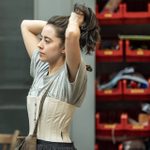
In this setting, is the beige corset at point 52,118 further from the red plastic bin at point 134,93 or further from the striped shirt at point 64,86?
the red plastic bin at point 134,93

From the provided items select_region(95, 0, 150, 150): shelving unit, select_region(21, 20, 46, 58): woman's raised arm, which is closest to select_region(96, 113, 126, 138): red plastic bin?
select_region(95, 0, 150, 150): shelving unit

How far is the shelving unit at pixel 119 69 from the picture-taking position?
8.90 ft

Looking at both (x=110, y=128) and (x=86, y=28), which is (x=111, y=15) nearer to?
(x=110, y=128)

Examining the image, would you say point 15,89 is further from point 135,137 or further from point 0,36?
point 135,137

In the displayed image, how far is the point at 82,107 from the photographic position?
2699mm

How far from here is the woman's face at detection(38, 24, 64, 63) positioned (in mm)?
1625

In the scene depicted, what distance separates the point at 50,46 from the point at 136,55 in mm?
1211

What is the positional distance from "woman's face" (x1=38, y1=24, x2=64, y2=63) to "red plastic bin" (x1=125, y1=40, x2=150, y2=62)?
1142mm

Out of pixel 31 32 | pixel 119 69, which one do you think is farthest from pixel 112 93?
pixel 31 32

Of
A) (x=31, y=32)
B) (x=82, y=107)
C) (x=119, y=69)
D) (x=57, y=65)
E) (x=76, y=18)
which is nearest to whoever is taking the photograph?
(x=76, y=18)

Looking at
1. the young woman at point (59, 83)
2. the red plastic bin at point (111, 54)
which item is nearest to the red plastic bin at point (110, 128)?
the red plastic bin at point (111, 54)

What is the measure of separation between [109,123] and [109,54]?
51 centimetres

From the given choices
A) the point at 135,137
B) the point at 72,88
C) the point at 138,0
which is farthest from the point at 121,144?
the point at 72,88

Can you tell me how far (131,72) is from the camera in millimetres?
2846
